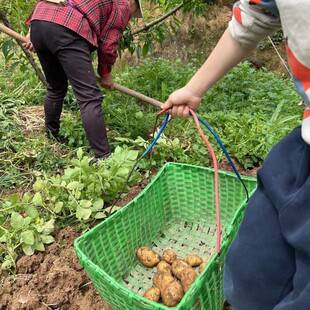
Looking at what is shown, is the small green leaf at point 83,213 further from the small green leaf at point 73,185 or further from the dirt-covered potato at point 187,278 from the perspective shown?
the dirt-covered potato at point 187,278

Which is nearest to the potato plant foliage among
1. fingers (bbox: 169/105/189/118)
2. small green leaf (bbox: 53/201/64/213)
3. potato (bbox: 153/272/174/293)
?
small green leaf (bbox: 53/201/64/213)

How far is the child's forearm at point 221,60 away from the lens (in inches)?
38.7

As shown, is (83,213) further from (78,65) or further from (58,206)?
(78,65)

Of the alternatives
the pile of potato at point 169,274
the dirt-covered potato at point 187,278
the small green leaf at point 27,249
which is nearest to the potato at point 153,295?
the pile of potato at point 169,274

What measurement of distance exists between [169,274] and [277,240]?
31.8 inches

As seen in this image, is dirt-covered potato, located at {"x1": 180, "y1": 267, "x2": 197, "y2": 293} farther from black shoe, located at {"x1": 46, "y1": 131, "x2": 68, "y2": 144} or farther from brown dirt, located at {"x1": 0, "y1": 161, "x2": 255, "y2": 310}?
black shoe, located at {"x1": 46, "y1": 131, "x2": 68, "y2": 144}

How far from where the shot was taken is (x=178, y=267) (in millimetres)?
1608

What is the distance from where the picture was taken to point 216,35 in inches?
205

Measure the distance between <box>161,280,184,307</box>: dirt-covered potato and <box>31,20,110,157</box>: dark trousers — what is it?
0.99 metres

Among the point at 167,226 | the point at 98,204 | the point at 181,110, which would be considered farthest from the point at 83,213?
the point at 181,110

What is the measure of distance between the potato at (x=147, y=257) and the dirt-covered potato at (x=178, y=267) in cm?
11

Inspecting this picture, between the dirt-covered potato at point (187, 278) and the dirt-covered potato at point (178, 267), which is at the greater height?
the dirt-covered potato at point (187, 278)

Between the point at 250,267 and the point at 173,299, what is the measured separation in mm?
603

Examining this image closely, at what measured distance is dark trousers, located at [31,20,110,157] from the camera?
82.9 inches
